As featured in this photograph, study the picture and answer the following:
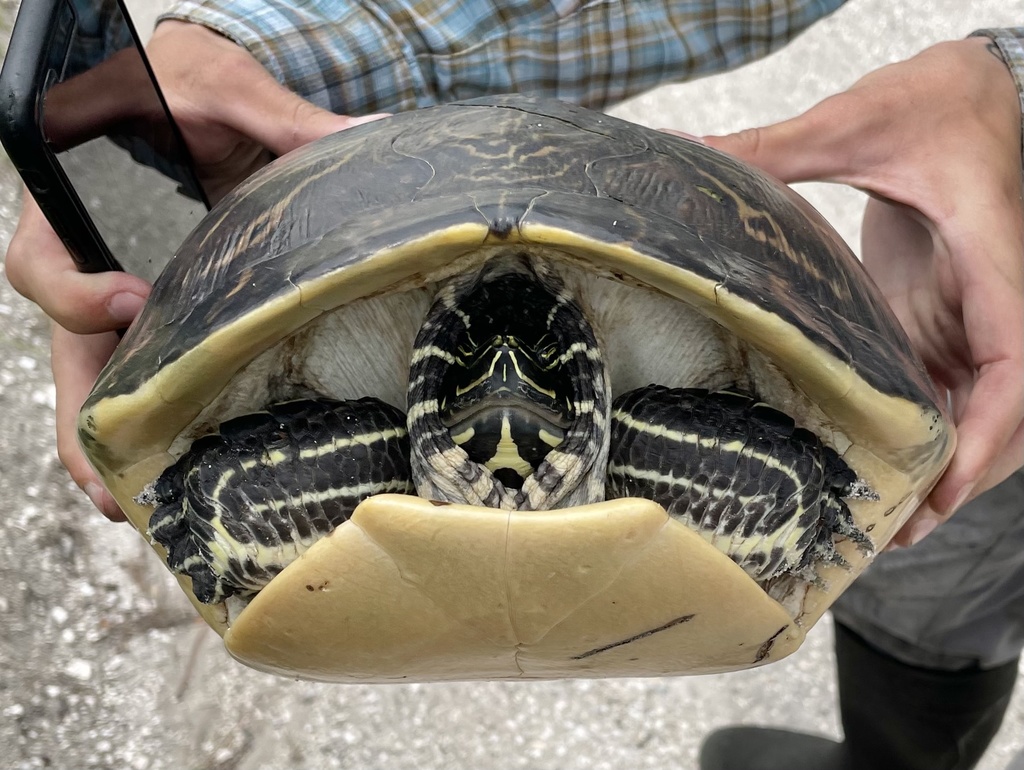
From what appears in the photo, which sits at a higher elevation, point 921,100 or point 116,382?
point 921,100

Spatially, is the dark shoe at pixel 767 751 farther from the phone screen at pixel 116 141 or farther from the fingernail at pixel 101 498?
the phone screen at pixel 116 141

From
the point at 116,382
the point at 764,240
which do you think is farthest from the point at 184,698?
the point at 764,240

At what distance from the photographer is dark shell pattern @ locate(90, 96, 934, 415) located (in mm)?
740

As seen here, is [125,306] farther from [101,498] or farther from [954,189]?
[954,189]

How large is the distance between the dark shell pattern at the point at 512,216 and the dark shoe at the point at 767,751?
41.2 inches

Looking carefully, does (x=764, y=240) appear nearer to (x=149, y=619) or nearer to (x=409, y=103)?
(x=409, y=103)

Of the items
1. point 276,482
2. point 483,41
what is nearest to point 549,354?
point 276,482

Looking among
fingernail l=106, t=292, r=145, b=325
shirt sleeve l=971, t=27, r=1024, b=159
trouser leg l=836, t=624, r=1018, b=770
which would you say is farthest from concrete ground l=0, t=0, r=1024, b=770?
shirt sleeve l=971, t=27, r=1024, b=159

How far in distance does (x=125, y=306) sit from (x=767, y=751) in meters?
1.44

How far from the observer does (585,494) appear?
85 centimetres

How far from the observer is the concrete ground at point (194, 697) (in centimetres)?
163

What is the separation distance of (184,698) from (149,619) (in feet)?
0.60

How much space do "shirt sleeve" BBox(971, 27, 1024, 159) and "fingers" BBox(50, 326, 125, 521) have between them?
133 centimetres

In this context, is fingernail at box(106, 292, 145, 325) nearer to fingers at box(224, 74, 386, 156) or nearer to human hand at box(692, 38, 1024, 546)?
fingers at box(224, 74, 386, 156)
